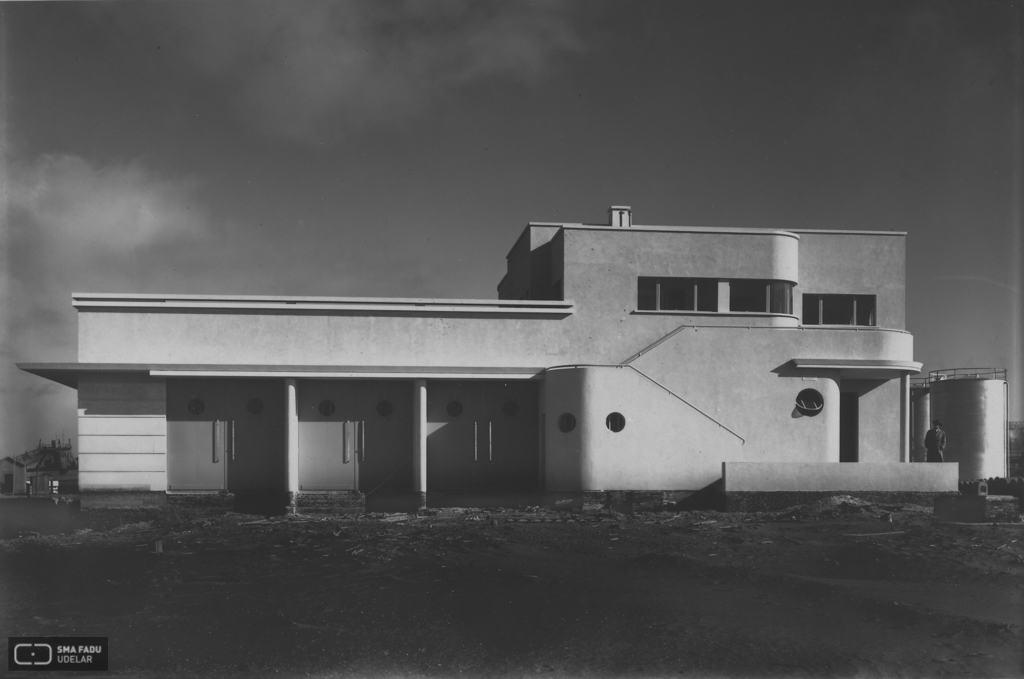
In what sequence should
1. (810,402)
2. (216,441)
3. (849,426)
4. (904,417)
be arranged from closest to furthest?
(216,441)
(810,402)
(904,417)
(849,426)

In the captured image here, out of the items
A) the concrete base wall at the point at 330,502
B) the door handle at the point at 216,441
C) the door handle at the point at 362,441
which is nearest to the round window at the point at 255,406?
the door handle at the point at 216,441

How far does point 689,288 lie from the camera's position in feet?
94.3

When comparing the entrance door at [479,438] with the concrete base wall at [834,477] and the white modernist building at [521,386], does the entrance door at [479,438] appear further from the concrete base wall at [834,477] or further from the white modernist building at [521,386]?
the concrete base wall at [834,477]

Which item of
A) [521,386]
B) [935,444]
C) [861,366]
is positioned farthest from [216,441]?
[935,444]

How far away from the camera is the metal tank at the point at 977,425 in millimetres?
34812

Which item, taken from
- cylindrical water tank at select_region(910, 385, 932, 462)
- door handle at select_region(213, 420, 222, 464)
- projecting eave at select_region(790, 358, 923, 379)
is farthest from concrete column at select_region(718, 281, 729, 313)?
door handle at select_region(213, 420, 222, 464)

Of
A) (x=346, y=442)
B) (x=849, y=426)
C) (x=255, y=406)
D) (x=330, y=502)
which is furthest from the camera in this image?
(x=849, y=426)

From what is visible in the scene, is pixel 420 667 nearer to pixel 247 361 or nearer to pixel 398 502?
pixel 398 502

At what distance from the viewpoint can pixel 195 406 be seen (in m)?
26.0

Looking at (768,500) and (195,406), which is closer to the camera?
(768,500)

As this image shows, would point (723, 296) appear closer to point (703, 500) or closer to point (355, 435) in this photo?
point (703, 500)

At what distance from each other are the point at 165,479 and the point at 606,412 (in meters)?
12.8

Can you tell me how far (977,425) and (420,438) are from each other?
76.1 feet

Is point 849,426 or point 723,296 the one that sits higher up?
point 723,296
